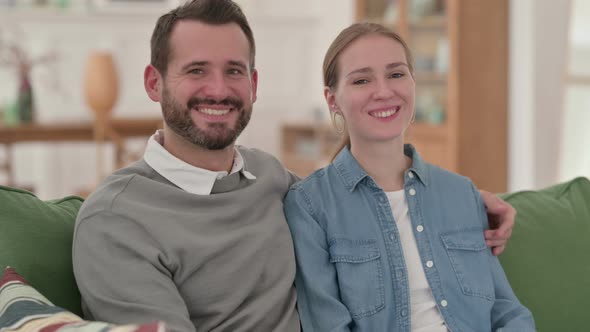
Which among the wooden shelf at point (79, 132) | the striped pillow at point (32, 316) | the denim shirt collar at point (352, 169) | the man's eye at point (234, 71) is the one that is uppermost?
A: the man's eye at point (234, 71)

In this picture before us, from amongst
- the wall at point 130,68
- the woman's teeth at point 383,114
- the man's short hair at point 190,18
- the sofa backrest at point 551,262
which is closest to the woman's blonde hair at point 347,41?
the woman's teeth at point 383,114

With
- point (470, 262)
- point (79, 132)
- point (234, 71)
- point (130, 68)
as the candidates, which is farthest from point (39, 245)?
point (130, 68)

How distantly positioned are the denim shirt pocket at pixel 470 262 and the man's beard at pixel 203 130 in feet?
1.67

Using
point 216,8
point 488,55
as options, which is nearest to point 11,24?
point 488,55

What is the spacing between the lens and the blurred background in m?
4.63

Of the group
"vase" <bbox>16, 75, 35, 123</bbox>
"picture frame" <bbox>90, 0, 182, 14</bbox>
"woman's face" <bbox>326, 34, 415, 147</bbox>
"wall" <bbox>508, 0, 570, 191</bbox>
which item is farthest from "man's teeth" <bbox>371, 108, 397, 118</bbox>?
"picture frame" <bbox>90, 0, 182, 14</bbox>

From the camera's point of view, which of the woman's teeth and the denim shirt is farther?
the woman's teeth

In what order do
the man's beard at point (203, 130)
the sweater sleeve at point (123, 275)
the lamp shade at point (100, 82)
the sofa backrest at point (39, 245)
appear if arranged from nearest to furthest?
1. the sweater sleeve at point (123, 275)
2. the sofa backrest at point (39, 245)
3. the man's beard at point (203, 130)
4. the lamp shade at point (100, 82)

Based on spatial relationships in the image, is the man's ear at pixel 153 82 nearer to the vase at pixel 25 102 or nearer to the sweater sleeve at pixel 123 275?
the sweater sleeve at pixel 123 275

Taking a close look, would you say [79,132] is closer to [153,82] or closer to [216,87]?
[153,82]

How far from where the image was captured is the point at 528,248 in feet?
6.36

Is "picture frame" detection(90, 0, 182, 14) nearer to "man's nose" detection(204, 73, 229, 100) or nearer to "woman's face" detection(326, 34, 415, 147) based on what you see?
"woman's face" detection(326, 34, 415, 147)

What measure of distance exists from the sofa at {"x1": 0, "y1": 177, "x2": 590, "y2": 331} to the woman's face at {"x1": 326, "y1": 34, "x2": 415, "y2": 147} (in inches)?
16.8

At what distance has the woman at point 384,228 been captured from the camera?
166cm
